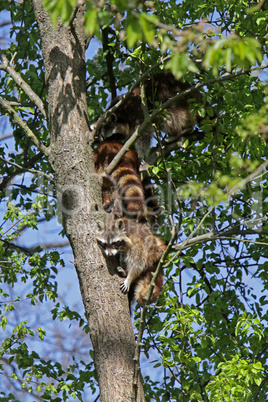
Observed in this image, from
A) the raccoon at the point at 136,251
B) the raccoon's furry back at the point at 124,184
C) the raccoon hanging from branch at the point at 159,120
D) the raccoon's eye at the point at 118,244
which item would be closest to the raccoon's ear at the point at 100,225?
the raccoon at the point at 136,251

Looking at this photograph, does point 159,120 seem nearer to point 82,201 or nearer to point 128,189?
point 128,189

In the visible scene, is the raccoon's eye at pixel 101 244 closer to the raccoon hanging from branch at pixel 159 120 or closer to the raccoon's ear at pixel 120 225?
the raccoon's ear at pixel 120 225

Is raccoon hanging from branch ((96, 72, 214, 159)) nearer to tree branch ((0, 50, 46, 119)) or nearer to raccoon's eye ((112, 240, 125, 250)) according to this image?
tree branch ((0, 50, 46, 119))

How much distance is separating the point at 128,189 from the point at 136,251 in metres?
0.77

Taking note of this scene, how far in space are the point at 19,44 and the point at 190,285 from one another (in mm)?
3280

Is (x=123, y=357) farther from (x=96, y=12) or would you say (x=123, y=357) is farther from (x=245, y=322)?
(x=96, y=12)

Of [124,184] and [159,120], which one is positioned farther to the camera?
[159,120]

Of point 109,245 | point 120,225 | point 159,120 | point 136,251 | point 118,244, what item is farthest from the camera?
point 159,120

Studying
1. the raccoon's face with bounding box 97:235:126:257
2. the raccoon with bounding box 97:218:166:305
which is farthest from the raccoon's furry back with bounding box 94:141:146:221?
the raccoon's face with bounding box 97:235:126:257

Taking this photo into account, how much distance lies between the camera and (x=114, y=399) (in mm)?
3172

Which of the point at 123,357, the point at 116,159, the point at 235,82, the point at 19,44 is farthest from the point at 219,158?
the point at 19,44

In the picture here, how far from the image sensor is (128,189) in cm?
502

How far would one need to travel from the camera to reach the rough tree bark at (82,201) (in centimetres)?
330

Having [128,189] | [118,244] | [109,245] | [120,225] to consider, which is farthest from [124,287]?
[128,189]
